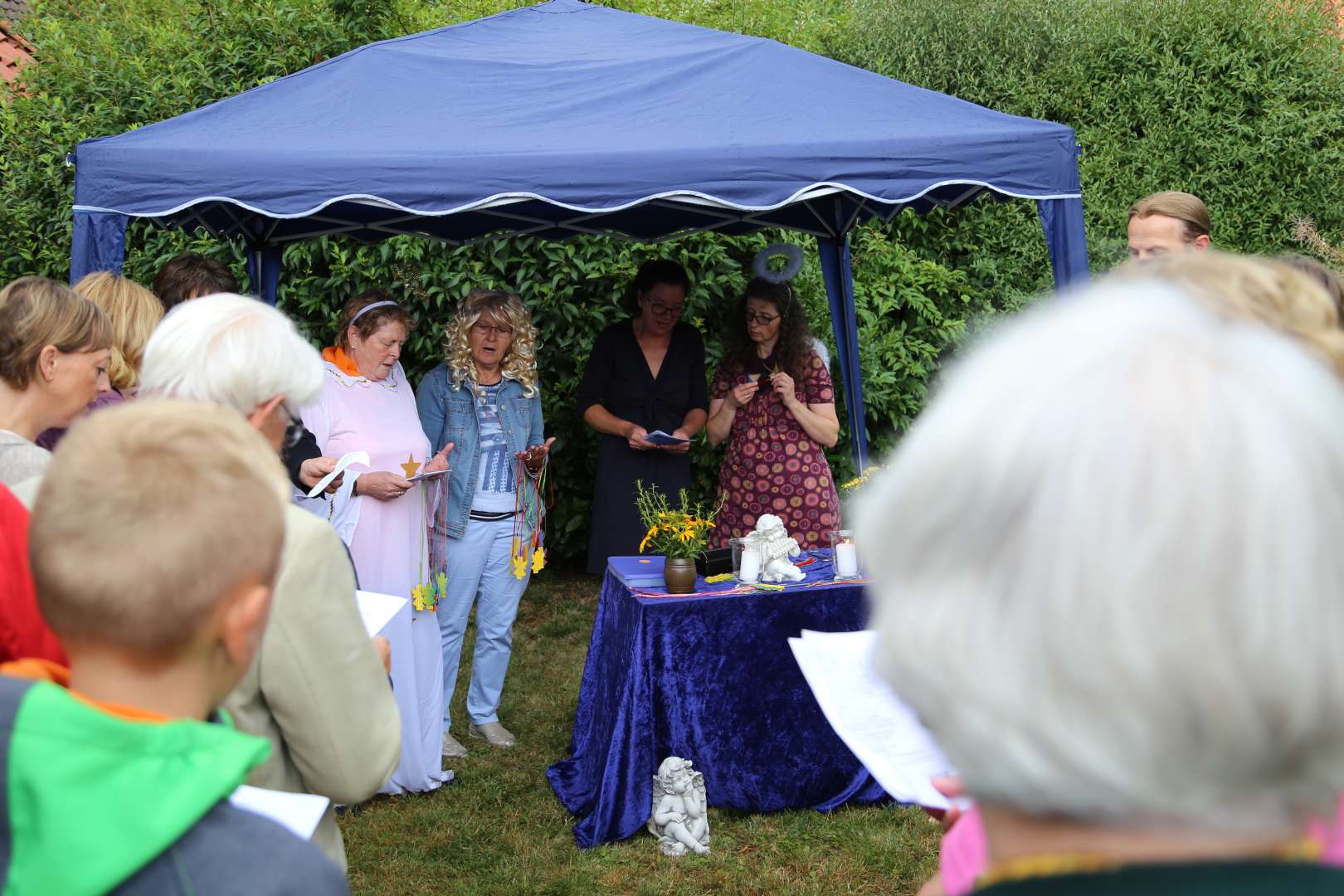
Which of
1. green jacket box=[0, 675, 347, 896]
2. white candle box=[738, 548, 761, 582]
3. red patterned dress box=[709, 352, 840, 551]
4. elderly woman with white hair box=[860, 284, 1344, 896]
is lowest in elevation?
white candle box=[738, 548, 761, 582]

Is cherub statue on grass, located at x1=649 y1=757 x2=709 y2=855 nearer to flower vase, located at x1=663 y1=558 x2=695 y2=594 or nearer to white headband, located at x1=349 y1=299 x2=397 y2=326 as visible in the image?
flower vase, located at x1=663 y1=558 x2=695 y2=594

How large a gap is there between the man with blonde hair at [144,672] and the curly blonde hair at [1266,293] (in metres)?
0.81

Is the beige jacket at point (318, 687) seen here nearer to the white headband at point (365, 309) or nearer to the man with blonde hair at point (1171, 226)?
the man with blonde hair at point (1171, 226)

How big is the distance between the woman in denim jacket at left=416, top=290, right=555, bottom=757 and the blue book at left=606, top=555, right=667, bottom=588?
47 cm

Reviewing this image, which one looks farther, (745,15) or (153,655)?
(745,15)

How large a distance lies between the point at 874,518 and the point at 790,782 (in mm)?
3348

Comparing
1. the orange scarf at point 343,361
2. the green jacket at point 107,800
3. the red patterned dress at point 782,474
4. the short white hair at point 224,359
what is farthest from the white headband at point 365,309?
the green jacket at point 107,800

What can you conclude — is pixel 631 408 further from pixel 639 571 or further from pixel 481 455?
pixel 639 571

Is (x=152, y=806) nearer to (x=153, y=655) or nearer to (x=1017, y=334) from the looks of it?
(x=153, y=655)

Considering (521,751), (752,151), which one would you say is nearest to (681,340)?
(752,151)

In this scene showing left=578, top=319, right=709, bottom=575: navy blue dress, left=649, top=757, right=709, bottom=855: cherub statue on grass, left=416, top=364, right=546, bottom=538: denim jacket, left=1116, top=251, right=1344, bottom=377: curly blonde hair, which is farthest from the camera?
left=578, top=319, right=709, bottom=575: navy blue dress

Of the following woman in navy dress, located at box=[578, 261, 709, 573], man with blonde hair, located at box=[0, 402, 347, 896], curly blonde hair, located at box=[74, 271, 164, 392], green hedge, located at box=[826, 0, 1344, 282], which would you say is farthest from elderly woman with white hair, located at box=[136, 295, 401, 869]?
green hedge, located at box=[826, 0, 1344, 282]

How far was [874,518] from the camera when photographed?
2.17ft

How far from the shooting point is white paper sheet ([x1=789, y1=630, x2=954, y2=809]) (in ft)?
4.49
